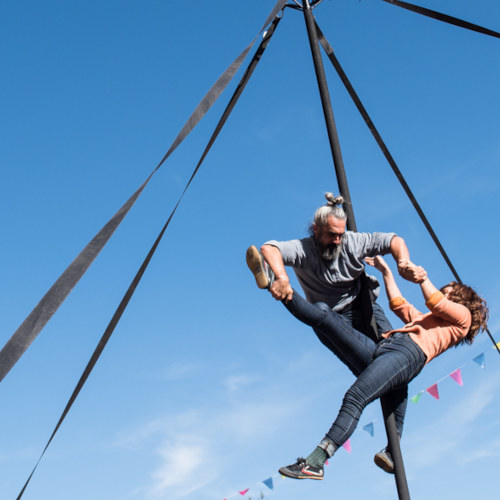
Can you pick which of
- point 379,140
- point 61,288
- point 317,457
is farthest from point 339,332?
point 379,140

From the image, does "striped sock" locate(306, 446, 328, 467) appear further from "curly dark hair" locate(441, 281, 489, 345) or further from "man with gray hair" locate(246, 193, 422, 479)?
"curly dark hair" locate(441, 281, 489, 345)

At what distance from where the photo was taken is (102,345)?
3.19 metres

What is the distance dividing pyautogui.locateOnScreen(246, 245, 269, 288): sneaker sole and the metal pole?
0.93m

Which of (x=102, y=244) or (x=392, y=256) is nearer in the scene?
(x=102, y=244)

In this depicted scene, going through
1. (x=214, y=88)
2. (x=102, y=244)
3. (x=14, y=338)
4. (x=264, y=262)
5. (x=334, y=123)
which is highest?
(x=334, y=123)

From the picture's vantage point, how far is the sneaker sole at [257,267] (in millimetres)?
3508

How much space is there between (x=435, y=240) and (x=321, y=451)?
233cm

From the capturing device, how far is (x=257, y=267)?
3521 millimetres

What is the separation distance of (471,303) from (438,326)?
0.31 m

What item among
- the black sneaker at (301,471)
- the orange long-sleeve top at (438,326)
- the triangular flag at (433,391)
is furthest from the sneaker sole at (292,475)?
the triangular flag at (433,391)

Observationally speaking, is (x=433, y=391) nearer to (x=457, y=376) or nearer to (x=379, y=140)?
(x=457, y=376)

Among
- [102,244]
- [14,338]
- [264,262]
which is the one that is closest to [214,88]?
[264,262]

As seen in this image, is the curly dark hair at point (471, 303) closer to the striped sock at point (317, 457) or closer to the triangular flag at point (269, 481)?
the striped sock at point (317, 457)

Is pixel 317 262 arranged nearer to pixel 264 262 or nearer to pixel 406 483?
pixel 264 262
